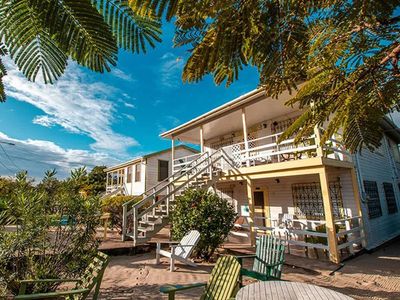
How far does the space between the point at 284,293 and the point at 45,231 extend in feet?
13.6

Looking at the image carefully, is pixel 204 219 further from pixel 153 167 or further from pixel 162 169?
pixel 162 169

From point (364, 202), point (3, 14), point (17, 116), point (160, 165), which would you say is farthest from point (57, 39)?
point (160, 165)

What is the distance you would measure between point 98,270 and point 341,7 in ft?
17.0

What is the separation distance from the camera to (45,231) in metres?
4.10

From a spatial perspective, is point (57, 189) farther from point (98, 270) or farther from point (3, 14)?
point (3, 14)

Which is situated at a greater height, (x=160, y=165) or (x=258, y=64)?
(x=160, y=165)

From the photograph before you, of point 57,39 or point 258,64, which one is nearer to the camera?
point 57,39

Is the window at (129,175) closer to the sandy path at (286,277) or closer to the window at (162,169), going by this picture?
the window at (162,169)

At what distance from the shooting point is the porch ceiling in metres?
10.8

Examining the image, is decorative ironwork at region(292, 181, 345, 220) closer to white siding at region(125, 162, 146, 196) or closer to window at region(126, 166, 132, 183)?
white siding at region(125, 162, 146, 196)

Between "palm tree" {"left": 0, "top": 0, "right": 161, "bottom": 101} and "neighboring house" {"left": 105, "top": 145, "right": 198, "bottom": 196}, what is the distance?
20.8 meters

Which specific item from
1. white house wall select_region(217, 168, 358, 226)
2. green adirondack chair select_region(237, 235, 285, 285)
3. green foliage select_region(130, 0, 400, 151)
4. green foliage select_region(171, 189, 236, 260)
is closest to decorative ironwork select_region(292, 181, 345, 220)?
white house wall select_region(217, 168, 358, 226)

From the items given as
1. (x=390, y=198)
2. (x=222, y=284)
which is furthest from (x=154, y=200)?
(x=390, y=198)

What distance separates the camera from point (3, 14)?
3.73 feet
